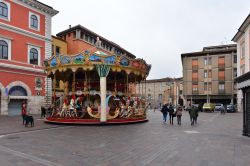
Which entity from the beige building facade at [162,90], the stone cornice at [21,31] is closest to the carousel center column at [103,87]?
the stone cornice at [21,31]

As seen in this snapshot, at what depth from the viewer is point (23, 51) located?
95.2 ft

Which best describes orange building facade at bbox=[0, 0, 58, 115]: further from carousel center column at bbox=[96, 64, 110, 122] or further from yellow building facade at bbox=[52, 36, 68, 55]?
carousel center column at bbox=[96, 64, 110, 122]

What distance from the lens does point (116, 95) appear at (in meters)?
20.5

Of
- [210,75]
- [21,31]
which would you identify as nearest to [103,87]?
[21,31]

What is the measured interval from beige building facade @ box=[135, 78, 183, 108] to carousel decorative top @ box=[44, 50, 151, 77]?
51921 mm

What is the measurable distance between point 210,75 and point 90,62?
42.8 meters

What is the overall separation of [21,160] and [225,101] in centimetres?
5359

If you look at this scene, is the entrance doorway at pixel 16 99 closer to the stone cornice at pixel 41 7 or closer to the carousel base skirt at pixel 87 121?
the stone cornice at pixel 41 7

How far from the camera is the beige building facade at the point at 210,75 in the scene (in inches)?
2088

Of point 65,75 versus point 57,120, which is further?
point 65,75

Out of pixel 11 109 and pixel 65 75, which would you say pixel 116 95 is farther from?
pixel 11 109

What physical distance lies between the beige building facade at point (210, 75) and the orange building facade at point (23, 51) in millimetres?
35475

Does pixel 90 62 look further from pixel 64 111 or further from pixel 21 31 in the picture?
pixel 21 31

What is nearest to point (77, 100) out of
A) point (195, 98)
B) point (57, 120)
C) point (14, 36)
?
point (57, 120)
